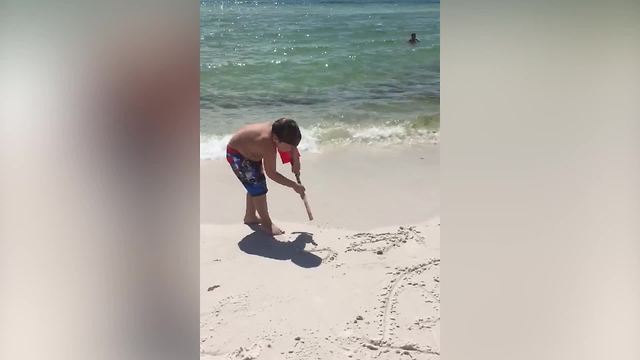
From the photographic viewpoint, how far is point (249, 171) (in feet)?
7.64

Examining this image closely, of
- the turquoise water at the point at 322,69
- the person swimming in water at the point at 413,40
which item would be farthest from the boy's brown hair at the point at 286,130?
the person swimming in water at the point at 413,40

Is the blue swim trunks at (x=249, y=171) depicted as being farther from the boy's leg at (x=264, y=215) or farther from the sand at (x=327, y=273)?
the sand at (x=327, y=273)

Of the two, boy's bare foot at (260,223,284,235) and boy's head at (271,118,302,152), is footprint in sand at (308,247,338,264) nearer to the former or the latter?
boy's bare foot at (260,223,284,235)

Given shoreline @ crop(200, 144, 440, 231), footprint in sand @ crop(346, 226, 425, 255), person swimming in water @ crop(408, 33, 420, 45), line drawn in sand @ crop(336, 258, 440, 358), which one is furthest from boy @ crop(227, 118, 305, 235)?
person swimming in water @ crop(408, 33, 420, 45)

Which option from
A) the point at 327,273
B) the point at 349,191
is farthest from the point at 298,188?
the point at 349,191

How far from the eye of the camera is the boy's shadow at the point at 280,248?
2154 millimetres

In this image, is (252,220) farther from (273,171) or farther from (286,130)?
(286,130)

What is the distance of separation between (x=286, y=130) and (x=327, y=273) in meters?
0.54
